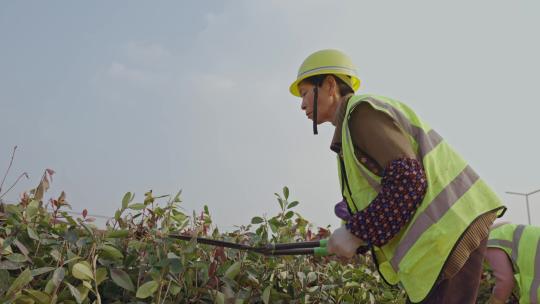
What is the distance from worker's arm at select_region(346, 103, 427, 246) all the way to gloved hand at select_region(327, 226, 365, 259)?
0.10 ft

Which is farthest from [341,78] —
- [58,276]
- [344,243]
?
[58,276]

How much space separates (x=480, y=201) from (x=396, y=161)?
43 centimetres

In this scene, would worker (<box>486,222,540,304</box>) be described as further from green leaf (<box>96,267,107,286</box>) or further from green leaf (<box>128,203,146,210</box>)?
green leaf (<box>96,267,107,286</box>)

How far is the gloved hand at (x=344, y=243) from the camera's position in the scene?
6.54 ft

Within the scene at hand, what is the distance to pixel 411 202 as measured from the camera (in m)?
1.91

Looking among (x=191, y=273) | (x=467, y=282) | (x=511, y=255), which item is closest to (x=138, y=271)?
(x=191, y=273)

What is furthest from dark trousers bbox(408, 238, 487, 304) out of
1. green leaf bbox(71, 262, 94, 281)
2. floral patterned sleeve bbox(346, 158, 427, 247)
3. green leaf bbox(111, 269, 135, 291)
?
green leaf bbox(71, 262, 94, 281)

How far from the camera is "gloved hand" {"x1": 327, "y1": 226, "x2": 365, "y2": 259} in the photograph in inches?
78.5

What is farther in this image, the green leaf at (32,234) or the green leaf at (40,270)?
the green leaf at (32,234)

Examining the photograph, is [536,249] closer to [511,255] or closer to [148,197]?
[511,255]

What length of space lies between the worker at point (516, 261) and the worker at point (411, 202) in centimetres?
148

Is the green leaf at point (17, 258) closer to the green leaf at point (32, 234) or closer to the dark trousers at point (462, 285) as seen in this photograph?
the green leaf at point (32, 234)

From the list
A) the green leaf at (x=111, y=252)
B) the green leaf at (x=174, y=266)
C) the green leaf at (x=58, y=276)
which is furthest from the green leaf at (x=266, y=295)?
the green leaf at (x=58, y=276)

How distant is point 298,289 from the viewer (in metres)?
2.85
